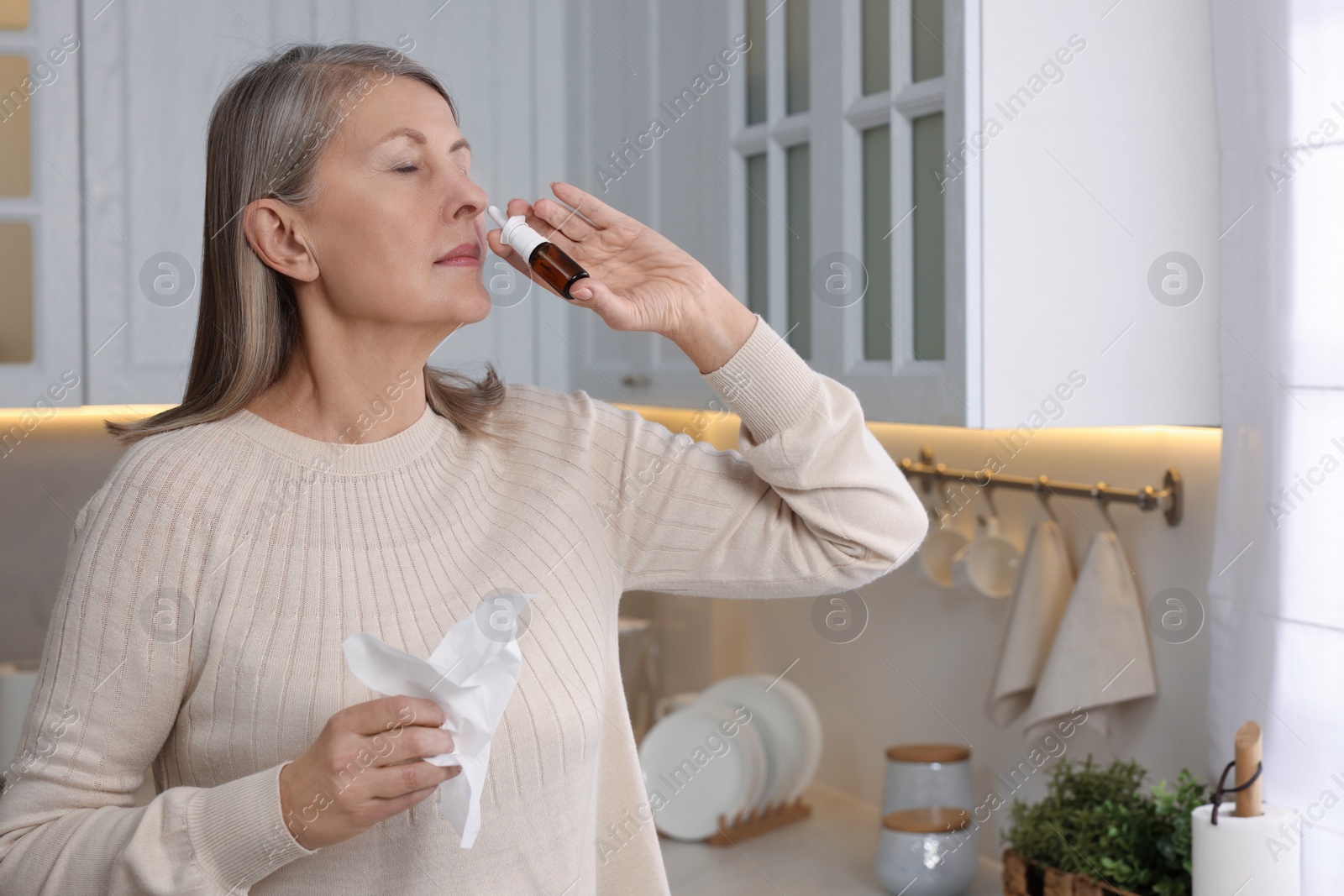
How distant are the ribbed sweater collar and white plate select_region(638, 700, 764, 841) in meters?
0.98

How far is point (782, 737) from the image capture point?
190 cm

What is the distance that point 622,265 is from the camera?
0.98 meters

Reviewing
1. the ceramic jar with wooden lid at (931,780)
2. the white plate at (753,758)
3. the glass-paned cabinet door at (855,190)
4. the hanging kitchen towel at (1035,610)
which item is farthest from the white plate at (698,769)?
the glass-paned cabinet door at (855,190)

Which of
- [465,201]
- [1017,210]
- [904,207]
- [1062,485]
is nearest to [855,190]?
[904,207]

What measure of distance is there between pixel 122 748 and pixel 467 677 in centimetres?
29

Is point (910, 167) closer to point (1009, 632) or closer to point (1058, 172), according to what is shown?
point (1058, 172)

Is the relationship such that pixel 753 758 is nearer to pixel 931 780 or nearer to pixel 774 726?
pixel 774 726

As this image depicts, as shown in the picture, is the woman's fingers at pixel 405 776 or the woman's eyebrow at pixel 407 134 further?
the woman's eyebrow at pixel 407 134

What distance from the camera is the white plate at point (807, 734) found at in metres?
1.91

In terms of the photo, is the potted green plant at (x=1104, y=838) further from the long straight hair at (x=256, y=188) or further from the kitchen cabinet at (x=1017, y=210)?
the long straight hair at (x=256, y=188)

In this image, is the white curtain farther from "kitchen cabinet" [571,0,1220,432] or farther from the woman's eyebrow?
the woman's eyebrow

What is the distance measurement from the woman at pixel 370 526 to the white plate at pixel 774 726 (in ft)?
2.90

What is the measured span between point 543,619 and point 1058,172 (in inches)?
31.4

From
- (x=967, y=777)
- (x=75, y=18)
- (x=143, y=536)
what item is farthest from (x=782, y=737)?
(x=75, y=18)
